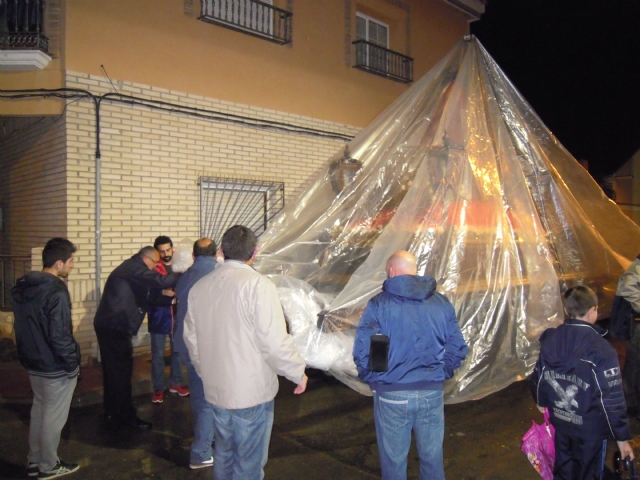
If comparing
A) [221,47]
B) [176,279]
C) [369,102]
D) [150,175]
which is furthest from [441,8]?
[176,279]

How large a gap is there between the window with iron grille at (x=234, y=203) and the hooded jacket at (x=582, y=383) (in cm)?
516

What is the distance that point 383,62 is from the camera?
10.6 metres

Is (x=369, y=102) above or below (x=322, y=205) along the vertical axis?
above

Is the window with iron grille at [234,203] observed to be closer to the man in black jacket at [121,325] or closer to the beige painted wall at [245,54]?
the beige painted wall at [245,54]

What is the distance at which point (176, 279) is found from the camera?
475 centimetres

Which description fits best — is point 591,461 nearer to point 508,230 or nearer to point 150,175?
point 508,230

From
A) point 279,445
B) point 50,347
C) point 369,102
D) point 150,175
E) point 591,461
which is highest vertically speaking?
point 369,102

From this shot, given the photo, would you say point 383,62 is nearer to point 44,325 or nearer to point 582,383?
point 44,325

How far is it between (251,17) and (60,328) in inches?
251

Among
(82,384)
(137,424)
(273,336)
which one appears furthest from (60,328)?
(82,384)

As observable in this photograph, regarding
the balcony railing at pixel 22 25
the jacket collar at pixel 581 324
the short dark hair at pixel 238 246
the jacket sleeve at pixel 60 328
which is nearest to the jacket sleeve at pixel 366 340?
the short dark hair at pixel 238 246

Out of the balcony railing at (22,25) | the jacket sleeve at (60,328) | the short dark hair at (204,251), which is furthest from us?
the balcony railing at (22,25)

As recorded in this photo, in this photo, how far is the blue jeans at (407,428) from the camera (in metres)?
2.80

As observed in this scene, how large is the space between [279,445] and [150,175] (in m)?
4.29
